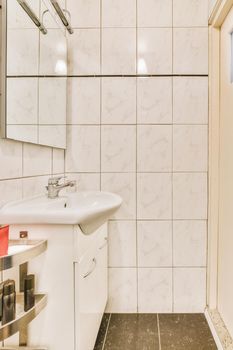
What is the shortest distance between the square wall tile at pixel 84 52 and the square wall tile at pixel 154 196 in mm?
846

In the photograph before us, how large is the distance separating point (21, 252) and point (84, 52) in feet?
5.12

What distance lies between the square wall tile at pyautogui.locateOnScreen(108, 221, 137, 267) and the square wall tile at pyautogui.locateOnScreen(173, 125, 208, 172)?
Answer: 1.78ft

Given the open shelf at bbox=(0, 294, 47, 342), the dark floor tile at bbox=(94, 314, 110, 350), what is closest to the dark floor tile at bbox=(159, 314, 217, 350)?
the dark floor tile at bbox=(94, 314, 110, 350)

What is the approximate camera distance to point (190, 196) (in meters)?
1.95

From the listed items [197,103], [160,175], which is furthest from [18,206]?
[197,103]

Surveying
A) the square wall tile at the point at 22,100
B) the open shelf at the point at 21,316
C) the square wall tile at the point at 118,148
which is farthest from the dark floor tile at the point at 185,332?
the square wall tile at the point at 22,100

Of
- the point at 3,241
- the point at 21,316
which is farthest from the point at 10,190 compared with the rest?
the point at 21,316

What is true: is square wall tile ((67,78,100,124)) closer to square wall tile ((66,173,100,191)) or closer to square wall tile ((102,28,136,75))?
square wall tile ((102,28,136,75))

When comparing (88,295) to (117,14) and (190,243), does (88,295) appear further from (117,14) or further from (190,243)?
(117,14)

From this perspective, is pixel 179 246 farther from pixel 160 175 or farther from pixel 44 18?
pixel 44 18

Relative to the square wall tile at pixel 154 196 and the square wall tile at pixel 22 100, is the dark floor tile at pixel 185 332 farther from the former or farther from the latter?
the square wall tile at pixel 22 100

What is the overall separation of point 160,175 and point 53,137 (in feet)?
2.55

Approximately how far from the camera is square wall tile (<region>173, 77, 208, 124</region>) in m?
1.94

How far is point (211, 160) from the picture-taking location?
6.25ft
